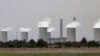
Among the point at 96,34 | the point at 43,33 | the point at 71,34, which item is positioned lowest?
the point at 96,34

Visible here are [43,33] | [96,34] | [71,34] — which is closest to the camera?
[96,34]

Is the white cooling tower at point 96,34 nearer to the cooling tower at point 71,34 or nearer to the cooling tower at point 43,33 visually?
the cooling tower at point 71,34

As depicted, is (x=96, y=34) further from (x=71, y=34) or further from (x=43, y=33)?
(x=43, y=33)

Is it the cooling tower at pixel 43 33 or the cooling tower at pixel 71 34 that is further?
the cooling tower at pixel 43 33

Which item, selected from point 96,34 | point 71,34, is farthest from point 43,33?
point 96,34

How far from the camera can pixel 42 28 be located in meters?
136

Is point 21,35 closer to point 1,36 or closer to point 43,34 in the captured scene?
point 1,36

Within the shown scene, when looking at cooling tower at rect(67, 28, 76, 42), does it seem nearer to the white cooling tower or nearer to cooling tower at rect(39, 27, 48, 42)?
the white cooling tower

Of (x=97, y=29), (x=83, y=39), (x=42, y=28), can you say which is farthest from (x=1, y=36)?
(x=97, y=29)

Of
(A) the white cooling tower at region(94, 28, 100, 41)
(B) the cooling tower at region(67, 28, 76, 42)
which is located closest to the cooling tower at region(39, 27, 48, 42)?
(B) the cooling tower at region(67, 28, 76, 42)

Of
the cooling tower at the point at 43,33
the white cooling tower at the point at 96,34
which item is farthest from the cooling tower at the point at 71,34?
the cooling tower at the point at 43,33

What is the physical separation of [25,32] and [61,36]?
2358 centimetres

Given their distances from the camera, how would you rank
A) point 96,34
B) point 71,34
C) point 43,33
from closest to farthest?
point 96,34
point 71,34
point 43,33

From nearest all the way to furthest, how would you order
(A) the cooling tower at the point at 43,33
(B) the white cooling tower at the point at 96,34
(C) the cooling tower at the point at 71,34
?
(B) the white cooling tower at the point at 96,34, (C) the cooling tower at the point at 71,34, (A) the cooling tower at the point at 43,33
